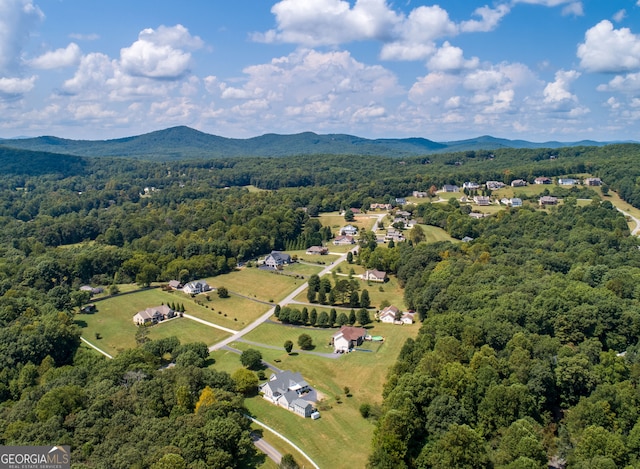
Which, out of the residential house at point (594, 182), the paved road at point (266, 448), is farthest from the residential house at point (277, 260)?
the residential house at point (594, 182)

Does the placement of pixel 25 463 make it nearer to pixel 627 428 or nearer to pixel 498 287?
pixel 627 428

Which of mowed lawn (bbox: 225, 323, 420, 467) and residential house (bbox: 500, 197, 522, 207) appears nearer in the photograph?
mowed lawn (bbox: 225, 323, 420, 467)

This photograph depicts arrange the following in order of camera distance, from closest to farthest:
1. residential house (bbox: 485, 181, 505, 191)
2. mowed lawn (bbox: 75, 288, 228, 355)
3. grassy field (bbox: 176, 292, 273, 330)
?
mowed lawn (bbox: 75, 288, 228, 355) < grassy field (bbox: 176, 292, 273, 330) < residential house (bbox: 485, 181, 505, 191)

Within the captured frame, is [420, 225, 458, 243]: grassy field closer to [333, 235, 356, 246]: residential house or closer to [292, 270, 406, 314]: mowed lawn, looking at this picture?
[333, 235, 356, 246]: residential house

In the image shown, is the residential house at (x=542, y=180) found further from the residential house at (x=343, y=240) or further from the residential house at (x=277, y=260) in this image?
the residential house at (x=277, y=260)

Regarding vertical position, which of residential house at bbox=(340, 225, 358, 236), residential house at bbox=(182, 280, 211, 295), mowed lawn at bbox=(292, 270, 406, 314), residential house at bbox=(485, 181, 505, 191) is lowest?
mowed lawn at bbox=(292, 270, 406, 314)

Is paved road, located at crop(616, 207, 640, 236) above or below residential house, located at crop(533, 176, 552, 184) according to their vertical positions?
below

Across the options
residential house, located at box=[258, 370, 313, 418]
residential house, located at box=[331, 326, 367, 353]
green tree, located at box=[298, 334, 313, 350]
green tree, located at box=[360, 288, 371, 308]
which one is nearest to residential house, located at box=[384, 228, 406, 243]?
green tree, located at box=[360, 288, 371, 308]
